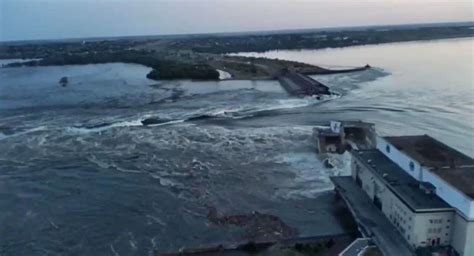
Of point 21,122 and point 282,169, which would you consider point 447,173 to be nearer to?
point 282,169

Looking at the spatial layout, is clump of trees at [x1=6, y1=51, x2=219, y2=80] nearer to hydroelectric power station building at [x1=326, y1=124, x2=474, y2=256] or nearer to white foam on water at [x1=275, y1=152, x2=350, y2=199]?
white foam on water at [x1=275, y1=152, x2=350, y2=199]

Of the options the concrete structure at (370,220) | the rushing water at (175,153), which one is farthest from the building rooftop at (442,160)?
the rushing water at (175,153)

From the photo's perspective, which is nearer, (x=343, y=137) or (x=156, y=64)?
(x=343, y=137)

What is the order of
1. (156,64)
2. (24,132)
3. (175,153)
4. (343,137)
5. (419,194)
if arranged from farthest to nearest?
(156,64)
(24,132)
(175,153)
(343,137)
(419,194)

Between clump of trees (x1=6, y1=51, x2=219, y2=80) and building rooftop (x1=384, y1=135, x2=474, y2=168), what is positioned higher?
clump of trees (x1=6, y1=51, x2=219, y2=80)

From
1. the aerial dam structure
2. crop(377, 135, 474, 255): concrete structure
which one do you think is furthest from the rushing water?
crop(377, 135, 474, 255): concrete structure

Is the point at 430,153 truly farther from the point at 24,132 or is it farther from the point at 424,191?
the point at 24,132

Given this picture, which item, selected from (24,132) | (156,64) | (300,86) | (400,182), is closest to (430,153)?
(400,182)

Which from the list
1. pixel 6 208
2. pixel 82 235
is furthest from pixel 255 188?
pixel 6 208
